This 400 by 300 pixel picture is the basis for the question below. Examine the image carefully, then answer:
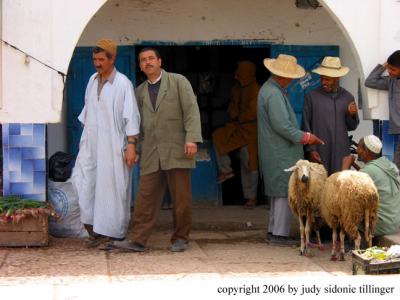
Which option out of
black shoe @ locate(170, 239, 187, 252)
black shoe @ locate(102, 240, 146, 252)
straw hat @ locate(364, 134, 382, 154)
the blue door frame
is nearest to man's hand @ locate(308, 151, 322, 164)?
straw hat @ locate(364, 134, 382, 154)

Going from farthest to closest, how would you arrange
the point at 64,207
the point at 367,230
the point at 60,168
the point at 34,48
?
the point at 60,168 → the point at 64,207 → the point at 34,48 → the point at 367,230

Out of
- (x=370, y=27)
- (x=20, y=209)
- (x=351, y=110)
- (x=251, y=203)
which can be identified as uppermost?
(x=370, y=27)

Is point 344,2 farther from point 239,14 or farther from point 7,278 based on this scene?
point 7,278

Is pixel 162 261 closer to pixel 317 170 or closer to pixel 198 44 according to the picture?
pixel 317 170

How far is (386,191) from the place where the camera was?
7770 mm

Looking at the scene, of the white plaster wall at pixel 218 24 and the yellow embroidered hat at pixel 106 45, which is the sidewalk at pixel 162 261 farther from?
the white plaster wall at pixel 218 24

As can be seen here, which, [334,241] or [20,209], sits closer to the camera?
[334,241]

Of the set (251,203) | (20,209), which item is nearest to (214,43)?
(251,203)

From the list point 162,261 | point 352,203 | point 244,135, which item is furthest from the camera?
point 244,135

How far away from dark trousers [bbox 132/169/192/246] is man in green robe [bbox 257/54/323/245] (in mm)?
869

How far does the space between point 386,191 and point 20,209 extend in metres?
3.47

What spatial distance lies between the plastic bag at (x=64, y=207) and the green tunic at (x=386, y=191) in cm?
294

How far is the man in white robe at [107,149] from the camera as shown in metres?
7.91

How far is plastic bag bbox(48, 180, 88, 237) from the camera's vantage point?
28.0ft
